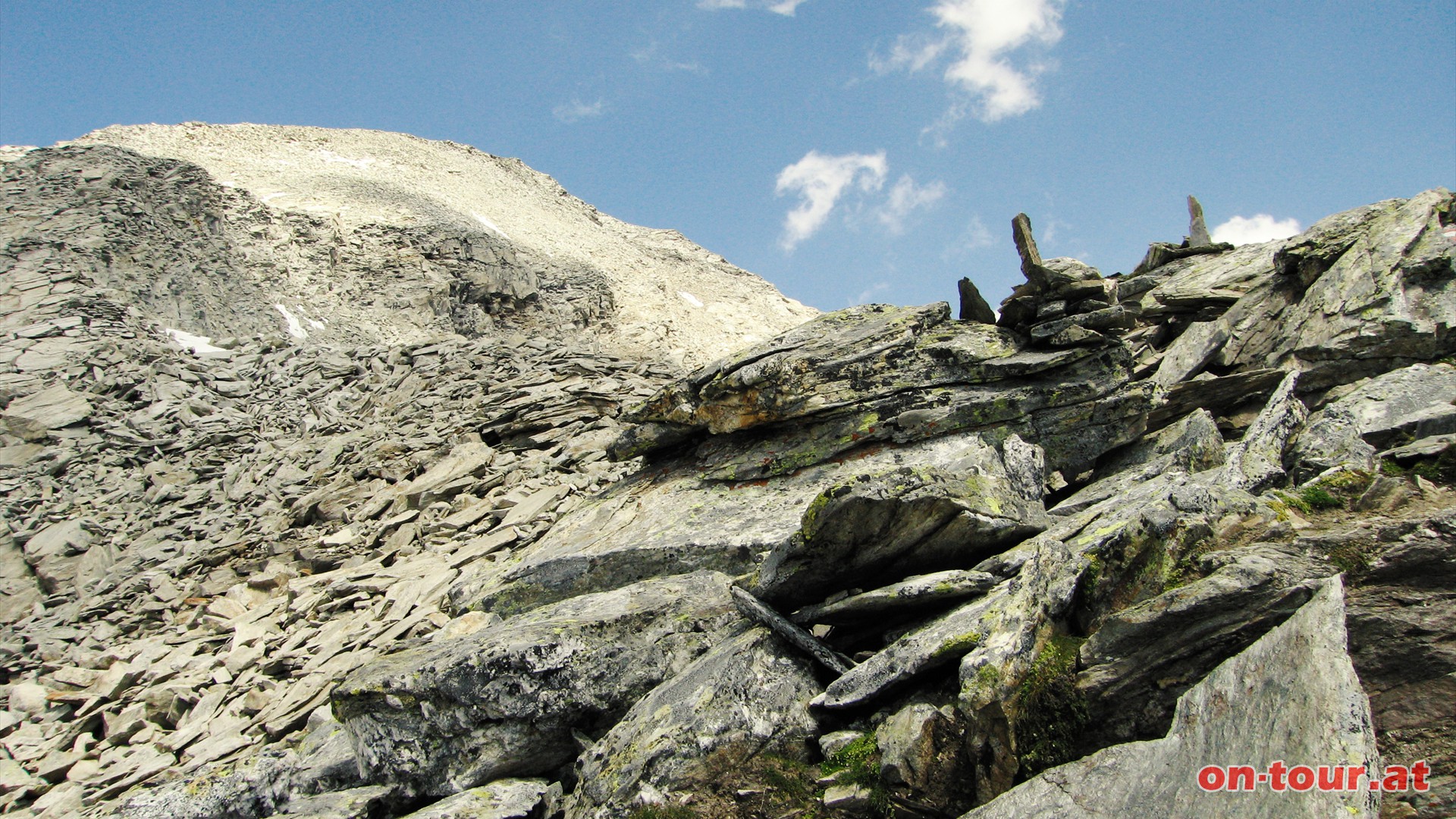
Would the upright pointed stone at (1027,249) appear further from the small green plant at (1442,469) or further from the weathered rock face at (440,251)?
the weathered rock face at (440,251)

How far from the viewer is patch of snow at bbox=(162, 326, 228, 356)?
25719 millimetres

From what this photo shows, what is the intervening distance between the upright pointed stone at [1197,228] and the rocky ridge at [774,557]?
1.32 meters

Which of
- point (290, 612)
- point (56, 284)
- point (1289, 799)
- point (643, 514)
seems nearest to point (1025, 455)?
point (643, 514)

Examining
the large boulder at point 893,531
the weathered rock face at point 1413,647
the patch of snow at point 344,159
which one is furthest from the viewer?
the patch of snow at point 344,159

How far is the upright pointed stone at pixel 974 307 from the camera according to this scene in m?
14.0

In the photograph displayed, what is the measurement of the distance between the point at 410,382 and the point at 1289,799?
913 inches

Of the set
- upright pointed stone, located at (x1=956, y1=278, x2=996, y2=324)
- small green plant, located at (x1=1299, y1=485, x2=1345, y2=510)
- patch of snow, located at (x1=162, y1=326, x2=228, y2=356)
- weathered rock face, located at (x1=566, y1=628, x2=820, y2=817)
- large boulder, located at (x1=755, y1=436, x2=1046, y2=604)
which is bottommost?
weathered rock face, located at (x1=566, y1=628, x2=820, y2=817)

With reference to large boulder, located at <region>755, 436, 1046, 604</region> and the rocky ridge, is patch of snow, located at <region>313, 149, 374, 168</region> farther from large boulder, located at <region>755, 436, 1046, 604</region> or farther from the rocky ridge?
large boulder, located at <region>755, 436, 1046, 604</region>

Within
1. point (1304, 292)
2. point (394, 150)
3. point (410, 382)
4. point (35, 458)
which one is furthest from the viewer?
point (394, 150)

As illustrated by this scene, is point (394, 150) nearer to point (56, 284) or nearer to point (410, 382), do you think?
point (56, 284)

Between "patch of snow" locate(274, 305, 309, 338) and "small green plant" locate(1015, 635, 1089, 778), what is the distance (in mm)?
30165

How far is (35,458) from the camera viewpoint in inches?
785

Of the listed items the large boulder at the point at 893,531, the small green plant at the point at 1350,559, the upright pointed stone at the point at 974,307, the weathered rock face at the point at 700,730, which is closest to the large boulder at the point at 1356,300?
the upright pointed stone at the point at 974,307

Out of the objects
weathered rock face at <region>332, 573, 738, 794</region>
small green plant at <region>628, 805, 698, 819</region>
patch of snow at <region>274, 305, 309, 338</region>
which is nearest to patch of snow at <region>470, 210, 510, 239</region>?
patch of snow at <region>274, 305, 309, 338</region>
